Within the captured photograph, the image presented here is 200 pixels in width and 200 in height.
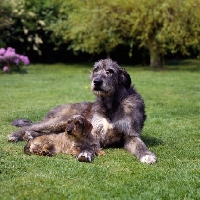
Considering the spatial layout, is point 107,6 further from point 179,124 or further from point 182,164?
point 182,164

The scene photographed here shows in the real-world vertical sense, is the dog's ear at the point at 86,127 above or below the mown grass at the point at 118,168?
above

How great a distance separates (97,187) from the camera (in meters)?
5.61

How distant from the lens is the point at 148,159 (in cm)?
695

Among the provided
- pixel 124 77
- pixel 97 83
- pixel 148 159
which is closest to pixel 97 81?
pixel 97 83

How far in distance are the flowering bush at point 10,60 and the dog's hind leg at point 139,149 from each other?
16.0 meters

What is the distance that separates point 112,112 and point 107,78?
0.58 m

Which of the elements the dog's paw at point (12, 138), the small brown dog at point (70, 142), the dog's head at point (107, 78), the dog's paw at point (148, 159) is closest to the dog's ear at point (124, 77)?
the dog's head at point (107, 78)

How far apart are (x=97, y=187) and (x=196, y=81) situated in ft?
49.2

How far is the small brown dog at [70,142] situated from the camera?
725 centimetres

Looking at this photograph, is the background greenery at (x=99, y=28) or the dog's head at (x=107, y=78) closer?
the dog's head at (x=107, y=78)

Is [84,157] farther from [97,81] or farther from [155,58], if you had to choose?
[155,58]

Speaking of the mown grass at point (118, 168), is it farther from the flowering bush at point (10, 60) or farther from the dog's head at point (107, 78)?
the flowering bush at point (10, 60)

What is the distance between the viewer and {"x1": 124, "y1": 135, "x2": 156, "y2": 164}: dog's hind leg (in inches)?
275

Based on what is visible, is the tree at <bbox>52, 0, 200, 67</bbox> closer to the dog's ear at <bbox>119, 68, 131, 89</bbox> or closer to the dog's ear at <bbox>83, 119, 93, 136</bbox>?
the dog's ear at <bbox>119, 68, 131, 89</bbox>
